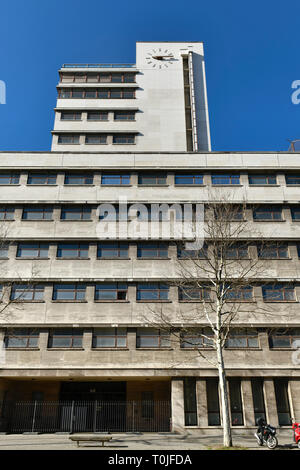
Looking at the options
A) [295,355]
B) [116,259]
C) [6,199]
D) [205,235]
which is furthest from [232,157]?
[6,199]

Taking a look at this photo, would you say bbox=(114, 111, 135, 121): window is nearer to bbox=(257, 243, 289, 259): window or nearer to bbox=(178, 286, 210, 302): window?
bbox=(257, 243, 289, 259): window

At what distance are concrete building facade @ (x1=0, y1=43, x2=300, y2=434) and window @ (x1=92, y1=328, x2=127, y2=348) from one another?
64 mm

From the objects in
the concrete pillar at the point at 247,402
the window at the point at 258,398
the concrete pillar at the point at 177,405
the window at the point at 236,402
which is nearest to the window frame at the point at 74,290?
the concrete pillar at the point at 177,405

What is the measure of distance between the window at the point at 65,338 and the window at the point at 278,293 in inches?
486

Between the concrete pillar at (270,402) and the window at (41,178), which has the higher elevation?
the window at (41,178)

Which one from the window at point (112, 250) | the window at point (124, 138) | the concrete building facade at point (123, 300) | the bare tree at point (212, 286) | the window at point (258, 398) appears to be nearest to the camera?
the window at point (258, 398)

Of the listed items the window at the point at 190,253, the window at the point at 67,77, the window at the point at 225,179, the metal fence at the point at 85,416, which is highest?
the window at the point at 67,77

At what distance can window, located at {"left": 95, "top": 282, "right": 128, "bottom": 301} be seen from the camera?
25.6 metres

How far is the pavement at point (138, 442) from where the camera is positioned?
17094mm

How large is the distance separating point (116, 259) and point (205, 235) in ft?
20.5

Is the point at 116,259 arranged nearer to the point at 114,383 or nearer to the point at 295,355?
the point at 114,383

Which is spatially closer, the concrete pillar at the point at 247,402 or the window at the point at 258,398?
the concrete pillar at the point at 247,402

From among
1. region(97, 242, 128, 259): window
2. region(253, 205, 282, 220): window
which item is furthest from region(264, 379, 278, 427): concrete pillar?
region(97, 242, 128, 259): window

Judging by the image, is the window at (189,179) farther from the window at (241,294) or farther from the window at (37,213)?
the window at (37,213)
